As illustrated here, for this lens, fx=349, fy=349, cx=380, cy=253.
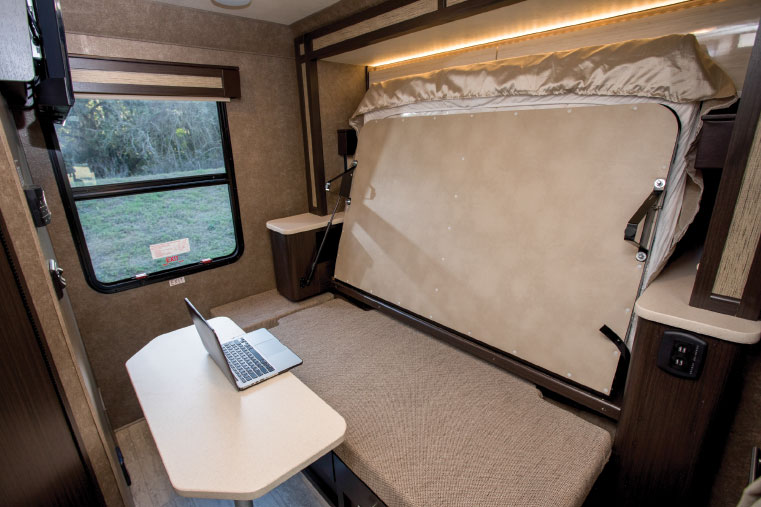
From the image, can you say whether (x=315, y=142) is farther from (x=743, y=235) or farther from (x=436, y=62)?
(x=743, y=235)

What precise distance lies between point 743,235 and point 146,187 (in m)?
2.90

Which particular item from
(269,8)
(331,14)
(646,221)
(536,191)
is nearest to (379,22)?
(331,14)

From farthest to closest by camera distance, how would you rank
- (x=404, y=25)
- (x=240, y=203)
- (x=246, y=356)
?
(x=240, y=203) < (x=404, y=25) < (x=246, y=356)

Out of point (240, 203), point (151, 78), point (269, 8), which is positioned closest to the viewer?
point (151, 78)

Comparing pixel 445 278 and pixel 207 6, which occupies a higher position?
pixel 207 6

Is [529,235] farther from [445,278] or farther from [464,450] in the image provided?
[464,450]

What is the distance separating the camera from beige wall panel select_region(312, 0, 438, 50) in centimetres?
177

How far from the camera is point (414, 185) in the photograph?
2.20 metres

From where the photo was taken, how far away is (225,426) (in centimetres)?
117

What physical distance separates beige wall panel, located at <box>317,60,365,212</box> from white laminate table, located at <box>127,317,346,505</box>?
181 cm

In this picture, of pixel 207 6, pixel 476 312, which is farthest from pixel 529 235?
pixel 207 6

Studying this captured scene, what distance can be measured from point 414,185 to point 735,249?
1484 millimetres

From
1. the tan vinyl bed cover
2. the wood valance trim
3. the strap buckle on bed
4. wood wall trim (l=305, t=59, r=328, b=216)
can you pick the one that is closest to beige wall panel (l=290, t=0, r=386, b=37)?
wood wall trim (l=305, t=59, r=328, b=216)

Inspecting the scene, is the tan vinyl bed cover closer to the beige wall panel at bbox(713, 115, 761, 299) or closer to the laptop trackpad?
the beige wall panel at bbox(713, 115, 761, 299)
